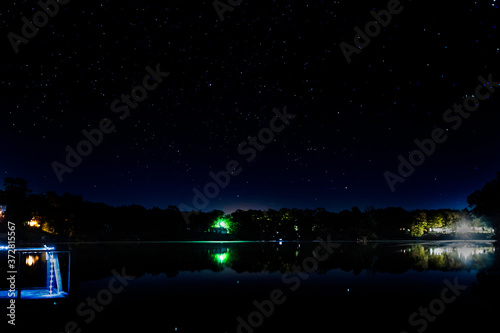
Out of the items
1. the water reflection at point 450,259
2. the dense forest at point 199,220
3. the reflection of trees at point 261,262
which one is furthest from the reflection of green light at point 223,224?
the reflection of trees at point 261,262

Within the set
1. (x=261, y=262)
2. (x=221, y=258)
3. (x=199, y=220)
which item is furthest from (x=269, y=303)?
(x=199, y=220)

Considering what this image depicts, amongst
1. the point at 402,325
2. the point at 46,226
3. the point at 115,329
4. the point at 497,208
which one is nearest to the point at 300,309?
the point at 402,325

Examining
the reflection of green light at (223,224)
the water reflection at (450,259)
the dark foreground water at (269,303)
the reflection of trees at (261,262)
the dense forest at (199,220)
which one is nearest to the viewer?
the dark foreground water at (269,303)

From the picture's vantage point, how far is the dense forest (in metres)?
61.8

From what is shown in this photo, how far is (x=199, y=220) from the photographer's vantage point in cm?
9312

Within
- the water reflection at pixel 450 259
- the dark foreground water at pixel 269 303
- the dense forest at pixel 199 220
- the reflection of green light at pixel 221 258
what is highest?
→ the dense forest at pixel 199 220

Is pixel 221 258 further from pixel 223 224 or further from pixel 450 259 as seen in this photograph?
pixel 223 224

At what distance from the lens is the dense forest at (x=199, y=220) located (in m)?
61.8

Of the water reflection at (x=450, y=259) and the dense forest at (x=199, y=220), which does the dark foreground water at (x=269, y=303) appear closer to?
the water reflection at (x=450, y=259)

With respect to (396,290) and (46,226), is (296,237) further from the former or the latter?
(396,290)

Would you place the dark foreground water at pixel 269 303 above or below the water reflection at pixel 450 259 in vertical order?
below

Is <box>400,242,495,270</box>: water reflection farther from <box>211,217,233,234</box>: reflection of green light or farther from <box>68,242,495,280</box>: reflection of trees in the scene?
<box>211,217,233,234</box>: reflection of green light

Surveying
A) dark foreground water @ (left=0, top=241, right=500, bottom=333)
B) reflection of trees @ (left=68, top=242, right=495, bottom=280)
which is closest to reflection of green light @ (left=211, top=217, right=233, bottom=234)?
reflection of trees @ (left=68, top=242, right=495, bottom=280)

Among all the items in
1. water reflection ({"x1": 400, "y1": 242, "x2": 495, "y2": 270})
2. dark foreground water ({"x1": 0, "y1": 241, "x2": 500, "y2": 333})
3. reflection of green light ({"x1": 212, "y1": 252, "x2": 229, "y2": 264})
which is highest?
reflection of green light ({"x1": 212, "y1": 252, "x2": 229, "y2": 264})
